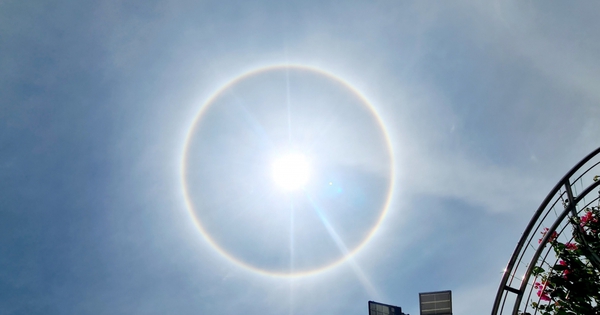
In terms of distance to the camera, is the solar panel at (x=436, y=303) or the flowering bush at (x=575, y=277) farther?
the solar panel at (x=436, y=303)

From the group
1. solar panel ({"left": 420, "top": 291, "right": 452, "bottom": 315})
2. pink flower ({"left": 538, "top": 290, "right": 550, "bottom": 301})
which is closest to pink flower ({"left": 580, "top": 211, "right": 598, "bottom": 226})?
pink flower ({"left": 538, "top": 290, "right": 550, "bottom": 301})

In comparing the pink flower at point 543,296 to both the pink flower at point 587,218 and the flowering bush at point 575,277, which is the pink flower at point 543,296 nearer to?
the flowering bush at point 575,277

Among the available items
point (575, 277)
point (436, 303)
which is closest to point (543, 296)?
point (575, 277)

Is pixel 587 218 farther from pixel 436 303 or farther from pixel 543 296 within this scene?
pixel 436 303

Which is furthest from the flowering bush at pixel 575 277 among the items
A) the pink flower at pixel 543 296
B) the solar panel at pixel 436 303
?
the solar panel at pixel 436 303

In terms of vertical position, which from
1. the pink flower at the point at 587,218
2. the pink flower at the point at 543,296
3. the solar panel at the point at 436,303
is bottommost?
the pink flower at the point at 543,296

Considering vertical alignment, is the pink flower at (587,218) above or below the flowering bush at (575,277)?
above

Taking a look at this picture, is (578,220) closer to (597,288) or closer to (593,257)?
(593,257)

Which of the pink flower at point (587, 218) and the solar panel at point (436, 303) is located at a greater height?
the solar panel at point (436, 303)

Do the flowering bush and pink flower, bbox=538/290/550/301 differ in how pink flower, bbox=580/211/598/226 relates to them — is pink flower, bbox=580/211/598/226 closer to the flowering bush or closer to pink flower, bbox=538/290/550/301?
the flowering bush
